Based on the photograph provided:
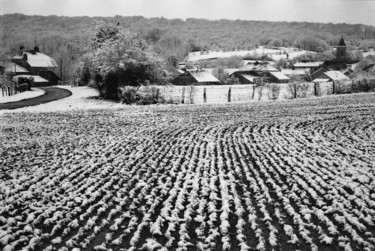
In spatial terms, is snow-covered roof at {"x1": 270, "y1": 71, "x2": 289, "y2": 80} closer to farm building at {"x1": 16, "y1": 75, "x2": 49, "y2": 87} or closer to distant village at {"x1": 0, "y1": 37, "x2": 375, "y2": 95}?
distant village at {"x1": 0, "y1": 37, "x2": 375, "y2": 95}

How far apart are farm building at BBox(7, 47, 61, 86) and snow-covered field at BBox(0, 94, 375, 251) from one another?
6366 cm

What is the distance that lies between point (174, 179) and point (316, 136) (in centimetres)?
852

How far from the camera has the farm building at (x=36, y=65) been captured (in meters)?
75.2

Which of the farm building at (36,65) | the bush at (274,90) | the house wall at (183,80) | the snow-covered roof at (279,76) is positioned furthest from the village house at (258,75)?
the bush at (274,90)

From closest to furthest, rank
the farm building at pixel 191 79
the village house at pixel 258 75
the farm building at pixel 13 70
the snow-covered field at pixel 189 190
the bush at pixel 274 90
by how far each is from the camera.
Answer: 1. the snow-covered field at pixel 189 190
2. the bush at pixel 274 90
3. the farm building at pixel 13 70
4. the farm building at pixel 191 79
5. the village house at pixel 258 75

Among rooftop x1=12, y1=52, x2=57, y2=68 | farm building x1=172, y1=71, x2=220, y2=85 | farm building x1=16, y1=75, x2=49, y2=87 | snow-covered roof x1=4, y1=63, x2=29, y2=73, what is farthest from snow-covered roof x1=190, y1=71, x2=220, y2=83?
snow-covered roof x1=4, y1=63, x2=29, y2=73

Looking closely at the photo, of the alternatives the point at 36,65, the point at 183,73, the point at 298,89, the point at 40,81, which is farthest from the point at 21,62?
the point at 298,89

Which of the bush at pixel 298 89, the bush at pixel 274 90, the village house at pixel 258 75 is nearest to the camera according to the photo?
the bush at pixel 274 90

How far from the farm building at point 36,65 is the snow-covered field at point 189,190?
209ft

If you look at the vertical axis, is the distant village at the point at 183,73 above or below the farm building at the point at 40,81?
above

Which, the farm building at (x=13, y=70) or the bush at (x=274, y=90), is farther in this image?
the farm building at (x=13, y=70)

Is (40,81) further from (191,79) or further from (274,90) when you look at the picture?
(274,90)

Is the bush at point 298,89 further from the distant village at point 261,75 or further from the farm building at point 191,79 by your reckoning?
the farm building at point 191,79

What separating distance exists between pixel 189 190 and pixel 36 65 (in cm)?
7939
